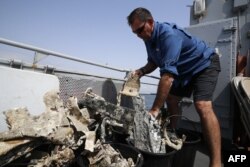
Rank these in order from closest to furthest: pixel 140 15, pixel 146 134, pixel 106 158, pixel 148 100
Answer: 1. pixel 106 158
2. pixel 146 134
3. pixel 140 15
4. pixel 148 100

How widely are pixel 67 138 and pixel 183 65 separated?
4.43ft

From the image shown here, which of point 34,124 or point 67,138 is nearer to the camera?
point 34,124

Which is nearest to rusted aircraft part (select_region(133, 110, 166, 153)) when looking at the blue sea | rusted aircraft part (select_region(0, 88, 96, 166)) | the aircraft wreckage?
the aircraft wreckage

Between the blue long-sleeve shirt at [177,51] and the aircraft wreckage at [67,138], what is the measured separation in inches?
17.2

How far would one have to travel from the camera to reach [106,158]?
1.63 m

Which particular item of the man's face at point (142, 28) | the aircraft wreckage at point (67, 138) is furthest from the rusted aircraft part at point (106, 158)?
the man's face at point (142, 28)

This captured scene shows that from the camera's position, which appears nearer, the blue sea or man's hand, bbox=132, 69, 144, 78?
man's hand, bbox=132, 69, 144, 78

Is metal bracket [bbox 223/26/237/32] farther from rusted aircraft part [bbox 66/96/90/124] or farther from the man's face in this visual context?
rusted aircraft part [bbox 66/96/90/124]

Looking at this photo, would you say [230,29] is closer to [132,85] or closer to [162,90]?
[132,85]

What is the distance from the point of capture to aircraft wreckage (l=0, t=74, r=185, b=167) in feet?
4.96

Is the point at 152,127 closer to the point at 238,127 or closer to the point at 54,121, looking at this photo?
the point at 54,121

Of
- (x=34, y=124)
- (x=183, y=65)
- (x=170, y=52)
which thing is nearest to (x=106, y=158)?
(x=34, y=124)

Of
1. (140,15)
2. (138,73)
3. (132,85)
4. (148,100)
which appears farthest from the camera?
(148,100)

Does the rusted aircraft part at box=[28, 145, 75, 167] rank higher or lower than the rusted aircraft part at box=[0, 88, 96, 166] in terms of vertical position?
lower
